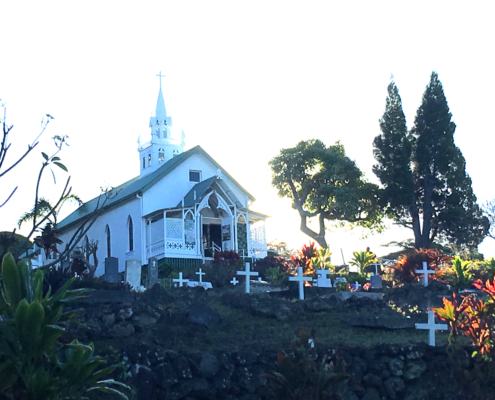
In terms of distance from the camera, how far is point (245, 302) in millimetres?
16703

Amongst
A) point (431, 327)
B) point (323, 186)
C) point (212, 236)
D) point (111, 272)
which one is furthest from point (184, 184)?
point (431, 327)

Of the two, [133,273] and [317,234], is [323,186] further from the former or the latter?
[133,273]

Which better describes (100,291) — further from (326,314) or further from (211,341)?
(326,314)

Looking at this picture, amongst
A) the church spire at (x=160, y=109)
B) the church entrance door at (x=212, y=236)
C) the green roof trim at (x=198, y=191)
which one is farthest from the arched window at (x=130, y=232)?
the church spire at (x=160, y=109)

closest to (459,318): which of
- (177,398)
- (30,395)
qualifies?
(177,398)

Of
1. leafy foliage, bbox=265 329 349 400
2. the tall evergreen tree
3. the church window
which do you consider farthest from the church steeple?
leafy foliage, bbox=265 329 349 400

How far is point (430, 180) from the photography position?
39656 mm

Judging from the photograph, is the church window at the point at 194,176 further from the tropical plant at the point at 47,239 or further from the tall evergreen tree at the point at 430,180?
the tropical plant at the point at 47,239

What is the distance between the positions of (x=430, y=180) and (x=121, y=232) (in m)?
16.8

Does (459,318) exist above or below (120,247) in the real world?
below

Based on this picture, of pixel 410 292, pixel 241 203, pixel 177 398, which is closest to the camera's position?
pixel 177 398

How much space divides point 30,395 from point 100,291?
7429 mm

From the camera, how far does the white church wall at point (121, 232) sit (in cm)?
3450

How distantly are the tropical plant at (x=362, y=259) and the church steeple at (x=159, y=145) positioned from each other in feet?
52.8
